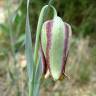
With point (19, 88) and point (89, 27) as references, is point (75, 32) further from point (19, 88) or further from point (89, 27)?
point (19, 88)

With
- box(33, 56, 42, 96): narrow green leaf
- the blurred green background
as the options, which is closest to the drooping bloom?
box(33, 56, 42, 96): narrow green leaf

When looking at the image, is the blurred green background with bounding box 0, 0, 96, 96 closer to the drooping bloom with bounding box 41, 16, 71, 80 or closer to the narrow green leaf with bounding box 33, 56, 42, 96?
the narrow green leaf with bounding box 33, 56, 42, 96

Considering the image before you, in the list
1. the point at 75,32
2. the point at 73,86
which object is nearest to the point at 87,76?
the point at 73,86

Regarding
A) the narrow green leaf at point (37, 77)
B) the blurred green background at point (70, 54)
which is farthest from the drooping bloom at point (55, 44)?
the blurred green background at point (70, 54)

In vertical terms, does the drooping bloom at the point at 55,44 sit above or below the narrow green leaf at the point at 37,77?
above

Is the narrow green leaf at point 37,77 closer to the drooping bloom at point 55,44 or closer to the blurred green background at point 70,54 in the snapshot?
the drooping bloom at point 55,44
